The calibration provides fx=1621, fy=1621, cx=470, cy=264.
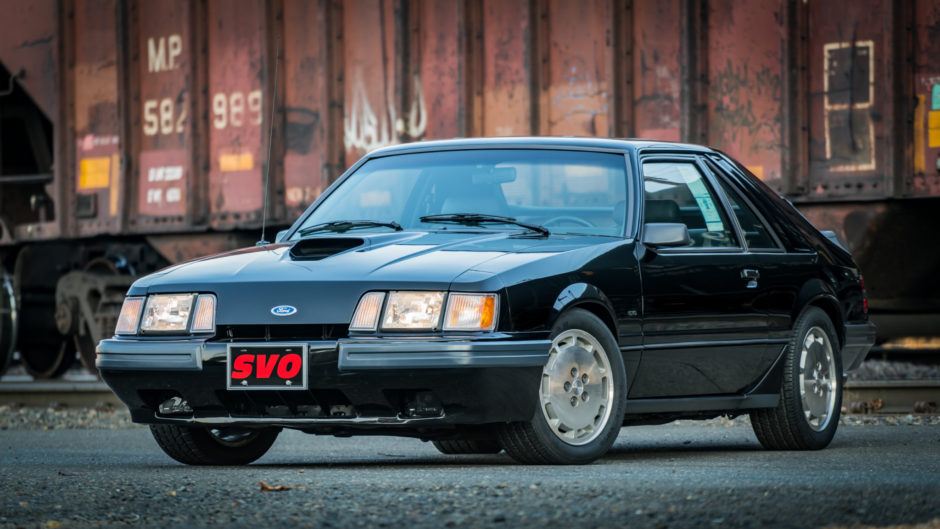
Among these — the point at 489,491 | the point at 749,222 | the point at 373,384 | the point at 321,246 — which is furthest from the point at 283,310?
the point at 749,222

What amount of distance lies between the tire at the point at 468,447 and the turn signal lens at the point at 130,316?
1.76 metres

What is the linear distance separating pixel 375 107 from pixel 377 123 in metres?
0.16

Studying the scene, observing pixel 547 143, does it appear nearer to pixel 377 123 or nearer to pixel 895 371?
pixel 377 123

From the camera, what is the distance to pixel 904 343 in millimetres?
13297

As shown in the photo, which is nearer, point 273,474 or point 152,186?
point 273,474

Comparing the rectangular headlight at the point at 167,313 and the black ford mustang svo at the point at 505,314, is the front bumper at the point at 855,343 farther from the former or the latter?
the rectangular headlight at the point at 167,313

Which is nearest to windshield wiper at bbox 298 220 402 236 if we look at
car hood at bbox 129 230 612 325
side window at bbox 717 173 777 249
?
car hood at bbox 129 230 612 325

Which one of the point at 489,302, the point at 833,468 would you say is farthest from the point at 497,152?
the point at 833,468

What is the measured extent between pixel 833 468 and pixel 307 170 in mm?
9015

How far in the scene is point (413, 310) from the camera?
6012 millimetres

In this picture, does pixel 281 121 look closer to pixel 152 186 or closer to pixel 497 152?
pixel 152 186

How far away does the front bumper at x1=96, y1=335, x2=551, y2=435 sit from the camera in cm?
594

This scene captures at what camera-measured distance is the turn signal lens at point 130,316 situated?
658 cm

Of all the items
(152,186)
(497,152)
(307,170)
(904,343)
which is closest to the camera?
(497,152)
